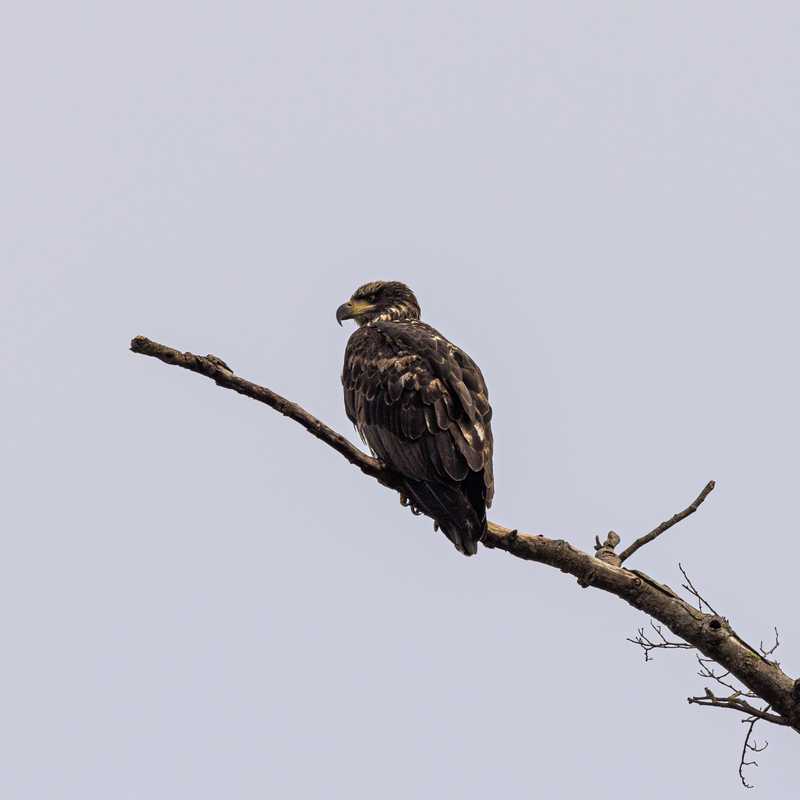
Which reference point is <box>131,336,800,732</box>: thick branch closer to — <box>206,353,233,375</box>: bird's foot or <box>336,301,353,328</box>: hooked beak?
<box>206,353,233,375</box>: bird's foot

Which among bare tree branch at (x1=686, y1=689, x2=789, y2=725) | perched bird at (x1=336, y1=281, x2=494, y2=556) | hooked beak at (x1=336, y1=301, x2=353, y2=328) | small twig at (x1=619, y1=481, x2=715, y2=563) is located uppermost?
hooked beak at (x1=336, y1=301, x2=353, y2=328)

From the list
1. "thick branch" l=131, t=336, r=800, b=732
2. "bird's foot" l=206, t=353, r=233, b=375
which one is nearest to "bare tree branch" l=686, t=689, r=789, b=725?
"thick branch" l=131, t=336, r=800, b=732

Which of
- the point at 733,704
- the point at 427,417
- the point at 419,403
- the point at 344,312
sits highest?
the point at 344,312

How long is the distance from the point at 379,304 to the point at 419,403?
275 centimetres

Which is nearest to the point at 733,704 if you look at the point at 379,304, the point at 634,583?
the point at 634,583

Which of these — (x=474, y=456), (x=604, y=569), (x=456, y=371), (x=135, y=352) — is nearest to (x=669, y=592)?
(x=604, y=569)

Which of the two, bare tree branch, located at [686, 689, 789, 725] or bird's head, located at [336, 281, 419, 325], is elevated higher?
bird's head, located at [336, 281, 419, 325]

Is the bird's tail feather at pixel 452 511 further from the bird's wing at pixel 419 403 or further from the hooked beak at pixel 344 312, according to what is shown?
the hooked beak at pixel 344 312

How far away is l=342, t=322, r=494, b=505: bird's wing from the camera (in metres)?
8.84

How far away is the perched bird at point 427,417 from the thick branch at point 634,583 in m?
0.77

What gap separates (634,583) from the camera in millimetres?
7277

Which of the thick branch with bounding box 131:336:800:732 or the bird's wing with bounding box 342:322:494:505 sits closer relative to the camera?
the thick branch with bounding box 131:336:800:732

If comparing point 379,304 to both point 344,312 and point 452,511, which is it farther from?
point 452,511

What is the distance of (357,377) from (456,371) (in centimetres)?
92
